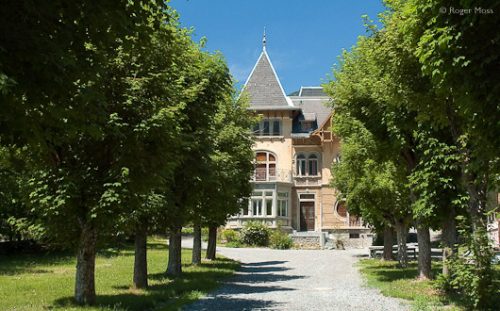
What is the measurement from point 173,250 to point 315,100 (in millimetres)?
42441

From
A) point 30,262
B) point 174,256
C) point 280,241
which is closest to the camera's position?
point 174,256

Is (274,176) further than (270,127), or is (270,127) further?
(270,127)

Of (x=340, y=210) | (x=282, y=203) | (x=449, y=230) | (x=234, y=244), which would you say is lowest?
(x=234, y=244)

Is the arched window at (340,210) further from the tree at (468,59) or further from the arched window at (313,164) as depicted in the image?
the tree at (468,59)

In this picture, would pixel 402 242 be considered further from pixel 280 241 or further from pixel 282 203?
pixel 282 203

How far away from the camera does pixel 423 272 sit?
17.4 meters

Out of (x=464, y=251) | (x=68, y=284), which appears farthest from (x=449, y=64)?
(x=68, y=284)

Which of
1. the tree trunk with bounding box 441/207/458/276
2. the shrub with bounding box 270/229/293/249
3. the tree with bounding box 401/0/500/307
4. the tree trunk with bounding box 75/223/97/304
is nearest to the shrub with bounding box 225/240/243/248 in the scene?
the shrub with bounding box 270/229/293/249

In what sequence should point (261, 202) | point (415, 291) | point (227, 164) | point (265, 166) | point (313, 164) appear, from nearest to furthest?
point (415, 291) < point (227, 164) < point (261, 202) < point (265, 166) < point (313, 164)

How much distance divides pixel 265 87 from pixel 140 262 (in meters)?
42.3

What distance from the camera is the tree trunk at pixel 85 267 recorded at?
11695mm

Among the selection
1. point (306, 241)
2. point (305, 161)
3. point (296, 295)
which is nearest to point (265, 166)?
point (305, 161)

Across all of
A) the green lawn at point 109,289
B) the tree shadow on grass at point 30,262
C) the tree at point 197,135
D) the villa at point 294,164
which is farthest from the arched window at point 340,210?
the tree at point 197,135

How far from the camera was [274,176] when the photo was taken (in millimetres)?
Answer: 55969
